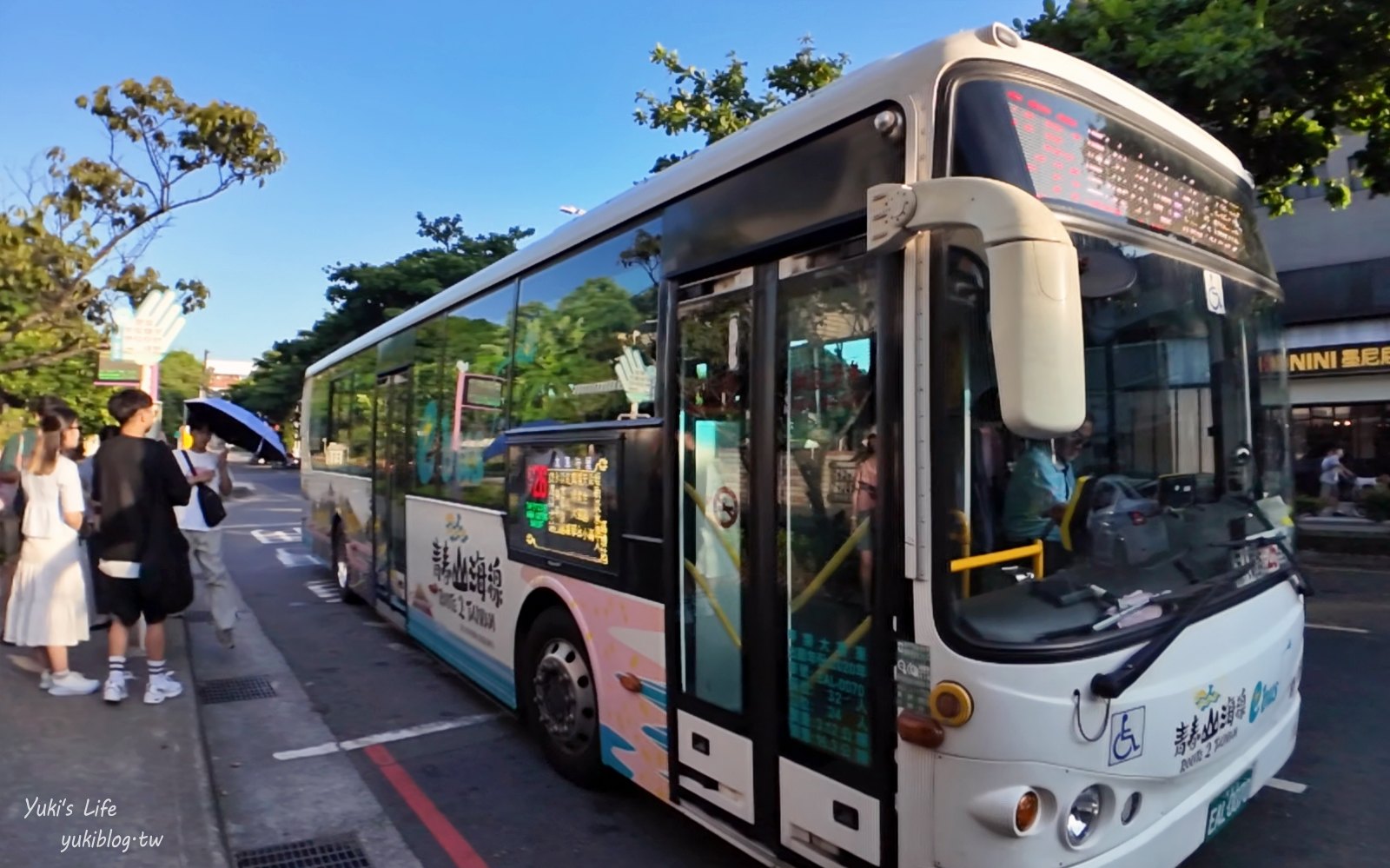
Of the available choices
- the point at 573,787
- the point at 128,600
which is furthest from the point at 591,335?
the point at 128,600

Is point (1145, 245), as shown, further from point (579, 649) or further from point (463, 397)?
point (463, 397)

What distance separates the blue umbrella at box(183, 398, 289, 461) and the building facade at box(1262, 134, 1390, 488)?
19498mm

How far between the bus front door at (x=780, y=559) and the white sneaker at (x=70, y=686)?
14.3 feet

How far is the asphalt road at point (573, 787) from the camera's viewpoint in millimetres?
4156

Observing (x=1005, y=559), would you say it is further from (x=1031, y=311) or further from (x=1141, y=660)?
(x=1031, y=311)

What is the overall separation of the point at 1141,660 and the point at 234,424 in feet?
28.8

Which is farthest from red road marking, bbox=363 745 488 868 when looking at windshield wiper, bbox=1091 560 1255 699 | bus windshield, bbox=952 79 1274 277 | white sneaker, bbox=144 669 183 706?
bus windshield, bbox=952 79 1274 277

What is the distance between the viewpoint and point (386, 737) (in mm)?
5902

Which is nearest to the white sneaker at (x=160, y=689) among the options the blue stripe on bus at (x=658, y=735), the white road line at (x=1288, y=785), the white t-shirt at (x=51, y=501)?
the white t-shirt at (x=51, y=501)

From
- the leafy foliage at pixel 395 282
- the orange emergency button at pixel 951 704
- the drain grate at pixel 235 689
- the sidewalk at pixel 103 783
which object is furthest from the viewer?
the leafy foliage at pixel 395 282

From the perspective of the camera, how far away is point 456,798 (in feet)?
16.1

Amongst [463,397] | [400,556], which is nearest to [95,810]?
[463,397]

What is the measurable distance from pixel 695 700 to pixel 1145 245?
8.01 feet

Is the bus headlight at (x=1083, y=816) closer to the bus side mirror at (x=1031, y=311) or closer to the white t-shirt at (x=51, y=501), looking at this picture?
the bus side mirror at (x=1031, y=311)
